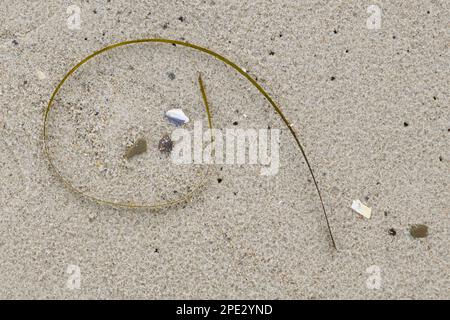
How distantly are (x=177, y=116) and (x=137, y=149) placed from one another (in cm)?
14

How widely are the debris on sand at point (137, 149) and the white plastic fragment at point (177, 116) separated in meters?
0.09

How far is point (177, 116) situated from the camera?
1.38 meters

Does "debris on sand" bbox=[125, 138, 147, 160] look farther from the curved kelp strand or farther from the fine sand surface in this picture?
the curved kelp strand

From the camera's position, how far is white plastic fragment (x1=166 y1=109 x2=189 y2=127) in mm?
1385

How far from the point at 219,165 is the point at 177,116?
0.17 metres

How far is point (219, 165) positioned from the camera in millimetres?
1393

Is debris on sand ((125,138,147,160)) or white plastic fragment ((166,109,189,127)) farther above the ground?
white plastic fragment ((166,109,189,127))

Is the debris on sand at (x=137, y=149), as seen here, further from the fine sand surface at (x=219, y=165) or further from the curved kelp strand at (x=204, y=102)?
the curved kelp strand at (x=204, y=102)

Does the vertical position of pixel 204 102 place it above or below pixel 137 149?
above

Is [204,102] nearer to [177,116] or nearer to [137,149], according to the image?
[177,116]

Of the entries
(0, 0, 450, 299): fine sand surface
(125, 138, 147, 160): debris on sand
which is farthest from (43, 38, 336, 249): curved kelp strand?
(125, 138, 147, 160): debris on sand

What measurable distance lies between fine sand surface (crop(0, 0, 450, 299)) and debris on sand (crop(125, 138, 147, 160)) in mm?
14

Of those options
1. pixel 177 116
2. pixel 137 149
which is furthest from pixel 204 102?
pixel 137 149
